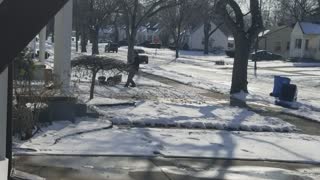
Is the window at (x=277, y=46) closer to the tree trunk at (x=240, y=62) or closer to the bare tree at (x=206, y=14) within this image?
the bare tree at (x=206, y=14)

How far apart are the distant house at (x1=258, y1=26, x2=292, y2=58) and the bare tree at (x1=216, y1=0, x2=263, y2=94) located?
64.3 metres

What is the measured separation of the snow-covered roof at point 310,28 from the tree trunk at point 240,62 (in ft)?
173

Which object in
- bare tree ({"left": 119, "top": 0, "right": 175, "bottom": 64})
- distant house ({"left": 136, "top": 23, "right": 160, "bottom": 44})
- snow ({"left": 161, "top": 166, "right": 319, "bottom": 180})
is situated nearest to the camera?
snow ({"left": 161, "top": 166, "right": 319, "bottom": 180})

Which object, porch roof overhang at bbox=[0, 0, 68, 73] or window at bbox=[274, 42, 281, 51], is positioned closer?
porch roof overhang at bbox=[0, 0, 68, 73]

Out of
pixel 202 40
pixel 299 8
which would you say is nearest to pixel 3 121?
pixel 299 8

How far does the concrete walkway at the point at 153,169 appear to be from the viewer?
7570 millimetres

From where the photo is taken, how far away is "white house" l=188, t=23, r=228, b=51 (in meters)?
110

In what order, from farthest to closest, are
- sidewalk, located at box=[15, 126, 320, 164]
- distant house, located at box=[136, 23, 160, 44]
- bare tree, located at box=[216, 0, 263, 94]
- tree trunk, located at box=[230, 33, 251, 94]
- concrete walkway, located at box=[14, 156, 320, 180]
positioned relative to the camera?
distant house, located at box=[136, 23, 160, 44] < tree trunk, located at box=[230, 33, 251, 94] < bare tree, located at box=[216, 0, 263, 94] < sidewalk, located at box=[15, 126, 320, 164] < concrete walkway, located at box=[14, 156, 320, 180]

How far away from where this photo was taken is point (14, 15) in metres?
3.34

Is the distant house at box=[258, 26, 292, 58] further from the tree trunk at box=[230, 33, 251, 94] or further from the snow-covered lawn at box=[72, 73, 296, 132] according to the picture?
the snow-covered lawn at box=[72, 73, 296, 132]

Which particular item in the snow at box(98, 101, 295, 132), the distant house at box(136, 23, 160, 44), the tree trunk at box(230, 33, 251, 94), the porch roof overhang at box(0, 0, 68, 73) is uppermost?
the distant house at box(136, 23, 160, 44)

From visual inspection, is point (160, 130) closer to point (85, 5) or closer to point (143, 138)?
point (143, 138)

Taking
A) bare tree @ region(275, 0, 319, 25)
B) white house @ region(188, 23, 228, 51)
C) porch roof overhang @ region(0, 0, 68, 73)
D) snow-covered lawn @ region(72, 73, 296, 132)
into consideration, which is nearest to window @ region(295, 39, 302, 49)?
bare tree @ region(275, 0, 319, 25)

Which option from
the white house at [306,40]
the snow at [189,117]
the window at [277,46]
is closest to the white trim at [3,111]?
the snow at [189,117]
